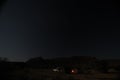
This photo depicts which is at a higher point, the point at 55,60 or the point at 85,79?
the point at 55,60

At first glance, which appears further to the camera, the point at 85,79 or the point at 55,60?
the point at 55,60

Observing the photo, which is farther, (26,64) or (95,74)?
(26,64)

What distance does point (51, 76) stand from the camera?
1181 centimetres

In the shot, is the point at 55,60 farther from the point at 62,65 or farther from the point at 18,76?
the point at 18,76

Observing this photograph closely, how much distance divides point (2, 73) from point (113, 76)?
14.9 ft

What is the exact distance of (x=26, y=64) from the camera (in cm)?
1248

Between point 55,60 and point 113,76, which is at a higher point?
point 55,60

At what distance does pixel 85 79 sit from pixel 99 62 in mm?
991

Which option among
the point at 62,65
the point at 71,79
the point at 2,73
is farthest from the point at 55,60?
the point at 2,73

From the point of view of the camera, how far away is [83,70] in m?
11.9

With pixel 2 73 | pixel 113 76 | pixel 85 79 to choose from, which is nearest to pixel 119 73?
pixel 113 76

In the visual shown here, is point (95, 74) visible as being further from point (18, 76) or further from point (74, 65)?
point (18, 76)

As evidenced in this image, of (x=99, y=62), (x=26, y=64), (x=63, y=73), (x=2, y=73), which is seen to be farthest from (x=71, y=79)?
(x=2, y=73)

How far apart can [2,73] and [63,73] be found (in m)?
2.57
